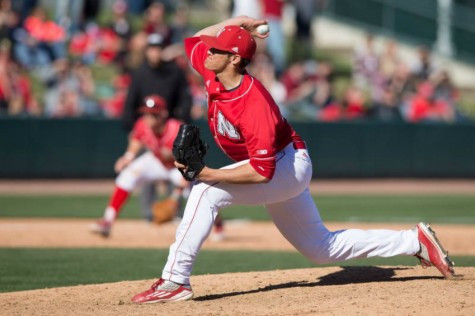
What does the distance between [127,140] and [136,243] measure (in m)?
6.74

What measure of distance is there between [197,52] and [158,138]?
4.64m

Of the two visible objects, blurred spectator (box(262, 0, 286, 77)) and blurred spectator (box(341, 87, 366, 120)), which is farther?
blurred spectator (box(262, 0, 286, 77))

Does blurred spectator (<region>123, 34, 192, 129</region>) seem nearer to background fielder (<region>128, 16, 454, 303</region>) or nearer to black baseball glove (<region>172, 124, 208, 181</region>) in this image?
background fielder (<region>128, 16, 454, 303</region>)

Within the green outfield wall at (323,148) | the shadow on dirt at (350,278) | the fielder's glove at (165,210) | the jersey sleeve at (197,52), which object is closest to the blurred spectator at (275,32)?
the green outfield wall at (323,148)

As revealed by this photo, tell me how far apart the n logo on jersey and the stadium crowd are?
9.82 m

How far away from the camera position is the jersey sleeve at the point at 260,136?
588 centimetres

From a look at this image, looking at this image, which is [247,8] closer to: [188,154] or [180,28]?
[180,28]

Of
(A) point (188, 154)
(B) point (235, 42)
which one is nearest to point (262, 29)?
(B) point (235, 42)

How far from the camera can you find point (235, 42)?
19.7ft

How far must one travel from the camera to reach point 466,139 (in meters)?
19.0

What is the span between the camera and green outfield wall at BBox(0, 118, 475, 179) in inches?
653

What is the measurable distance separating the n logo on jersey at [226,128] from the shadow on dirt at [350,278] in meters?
1.18

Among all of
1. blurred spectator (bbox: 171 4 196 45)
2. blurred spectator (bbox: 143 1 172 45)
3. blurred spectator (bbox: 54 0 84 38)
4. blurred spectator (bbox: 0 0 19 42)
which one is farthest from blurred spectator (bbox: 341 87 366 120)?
blurred spectator (bbox: 0 0 19 42)

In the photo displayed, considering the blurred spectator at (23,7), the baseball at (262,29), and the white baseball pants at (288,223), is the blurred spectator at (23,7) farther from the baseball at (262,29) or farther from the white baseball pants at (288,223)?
the white baseball pants at (288,223)
